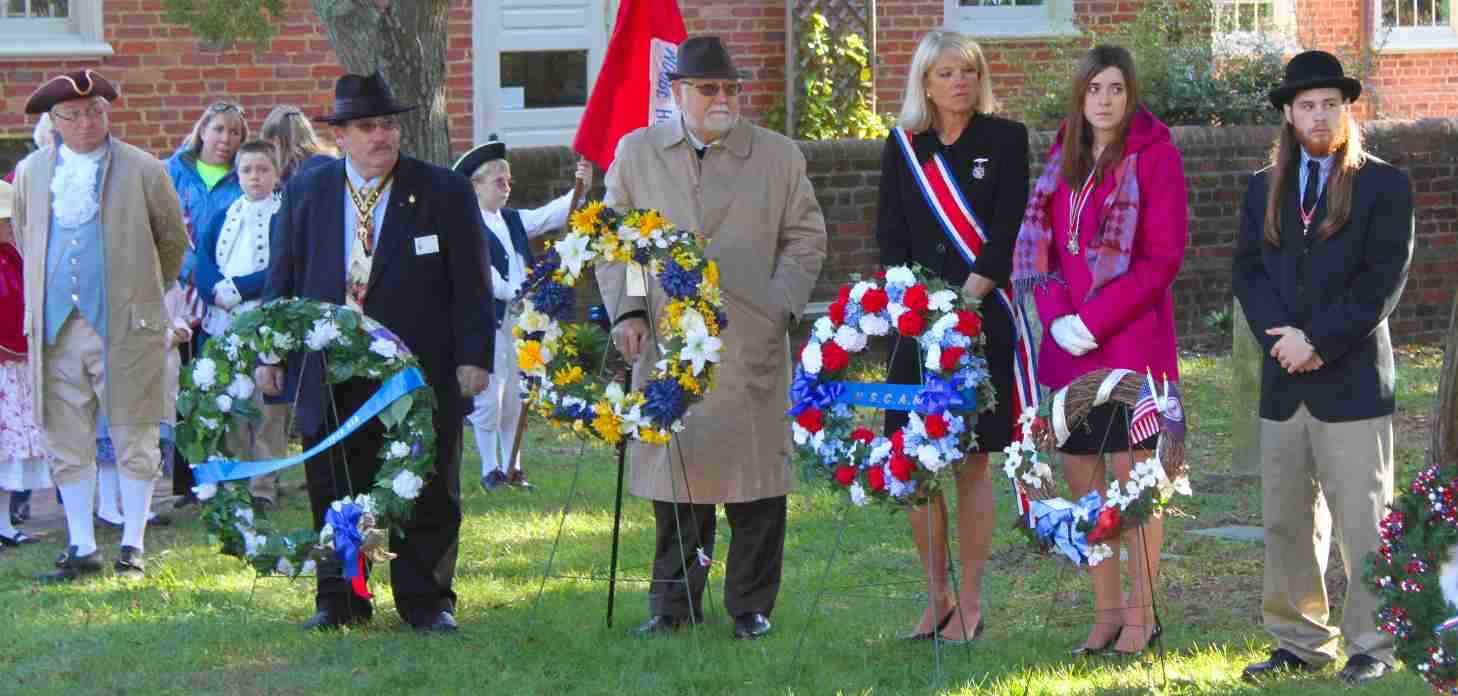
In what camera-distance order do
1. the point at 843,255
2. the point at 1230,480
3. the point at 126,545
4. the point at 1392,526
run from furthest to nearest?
the point at 843,255
the point at 1230,480
the point at 126,545
the point at 1392,526

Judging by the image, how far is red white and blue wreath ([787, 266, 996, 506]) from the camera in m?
6.39

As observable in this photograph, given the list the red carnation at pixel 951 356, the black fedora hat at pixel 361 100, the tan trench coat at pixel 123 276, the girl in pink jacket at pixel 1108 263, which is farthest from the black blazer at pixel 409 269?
the girl in pink jacket at pixel 1108 263

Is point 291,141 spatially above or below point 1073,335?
above

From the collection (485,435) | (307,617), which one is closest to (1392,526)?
(307,617)

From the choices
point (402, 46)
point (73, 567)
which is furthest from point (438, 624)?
point (402, 46)

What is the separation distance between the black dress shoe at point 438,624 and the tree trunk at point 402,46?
12.5ft

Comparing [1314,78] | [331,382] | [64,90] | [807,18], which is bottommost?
[331,382]

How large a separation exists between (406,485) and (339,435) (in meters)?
0.31

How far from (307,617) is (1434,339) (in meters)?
11.2

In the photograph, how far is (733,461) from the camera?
7219mm

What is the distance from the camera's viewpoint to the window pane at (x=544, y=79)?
1722cm

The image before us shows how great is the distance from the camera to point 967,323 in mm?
6402

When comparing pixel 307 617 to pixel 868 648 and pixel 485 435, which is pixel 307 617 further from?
pixel 485 435

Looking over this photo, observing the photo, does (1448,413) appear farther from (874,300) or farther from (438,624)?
(438,624)
